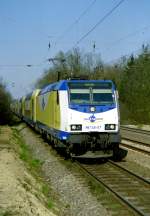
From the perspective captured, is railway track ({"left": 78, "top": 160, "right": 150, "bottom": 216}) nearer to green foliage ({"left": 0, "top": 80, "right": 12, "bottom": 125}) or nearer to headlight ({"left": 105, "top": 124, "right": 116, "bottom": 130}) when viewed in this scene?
headlight ({"left": 105, "top": 124, "right": 116, "bottom": 130})

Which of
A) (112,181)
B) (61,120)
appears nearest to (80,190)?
(112,181)

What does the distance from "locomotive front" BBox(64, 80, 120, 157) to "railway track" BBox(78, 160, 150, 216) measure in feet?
2.14

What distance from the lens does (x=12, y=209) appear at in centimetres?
912

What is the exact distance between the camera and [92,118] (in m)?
17.6

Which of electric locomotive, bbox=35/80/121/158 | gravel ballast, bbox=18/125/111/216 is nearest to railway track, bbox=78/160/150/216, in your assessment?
gravel ballast, bbox=18/125/111/216

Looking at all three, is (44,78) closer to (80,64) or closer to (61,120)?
(80,64)

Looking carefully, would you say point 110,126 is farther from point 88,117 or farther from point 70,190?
point 70,190

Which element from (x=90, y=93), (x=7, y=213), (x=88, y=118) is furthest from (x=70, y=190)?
(x=90, y=93)

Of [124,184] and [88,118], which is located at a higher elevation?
[88,118]

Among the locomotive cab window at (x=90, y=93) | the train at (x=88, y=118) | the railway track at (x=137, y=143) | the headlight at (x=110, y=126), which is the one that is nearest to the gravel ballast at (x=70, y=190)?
the train at (x=88, y=118)

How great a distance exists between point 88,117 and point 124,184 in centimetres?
442

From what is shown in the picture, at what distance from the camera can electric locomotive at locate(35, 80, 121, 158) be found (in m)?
17.5

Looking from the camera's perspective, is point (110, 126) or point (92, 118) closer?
point (92, 118)

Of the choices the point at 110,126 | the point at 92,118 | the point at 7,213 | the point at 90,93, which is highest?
the point at 90,93
